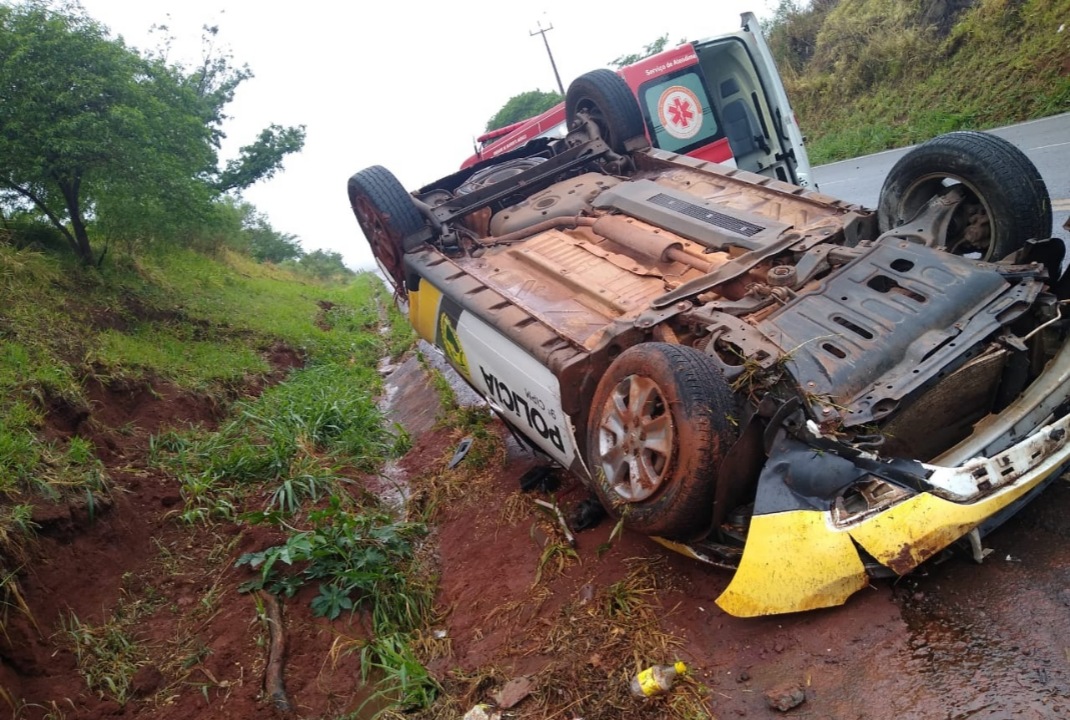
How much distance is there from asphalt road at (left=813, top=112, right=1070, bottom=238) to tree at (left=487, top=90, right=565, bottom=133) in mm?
21555

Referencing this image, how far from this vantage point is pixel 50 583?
4.22m

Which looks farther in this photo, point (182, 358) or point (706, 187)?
point (182, 358)

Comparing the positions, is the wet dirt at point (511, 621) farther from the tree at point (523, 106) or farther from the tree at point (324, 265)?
the tree at point (523, 106)

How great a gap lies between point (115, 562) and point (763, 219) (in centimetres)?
423

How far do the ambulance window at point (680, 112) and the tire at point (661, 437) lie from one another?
4832 millimetres

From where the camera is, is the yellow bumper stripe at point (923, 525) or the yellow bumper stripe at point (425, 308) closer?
the yellow bumper stripe at point (923, 525)

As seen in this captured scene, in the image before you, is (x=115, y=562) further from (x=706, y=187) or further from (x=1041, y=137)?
(x=1041, y=137)

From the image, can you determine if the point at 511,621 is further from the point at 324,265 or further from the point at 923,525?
the point at 324,265

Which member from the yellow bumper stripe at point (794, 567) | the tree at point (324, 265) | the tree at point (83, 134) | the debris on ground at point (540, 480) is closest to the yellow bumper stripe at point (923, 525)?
the yellow bumper stripe at point (794, 567)

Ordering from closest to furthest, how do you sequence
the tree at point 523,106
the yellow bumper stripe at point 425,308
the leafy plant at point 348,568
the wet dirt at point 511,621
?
the wet dirt at point 511,621, the leafy plant at point 348,568, the yellow bumper stripe at point 425,308, the tree at point 523,106

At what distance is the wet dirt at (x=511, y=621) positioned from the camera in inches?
101

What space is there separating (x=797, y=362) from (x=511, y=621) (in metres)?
1.73

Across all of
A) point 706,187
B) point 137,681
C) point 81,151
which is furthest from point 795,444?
point 81,151

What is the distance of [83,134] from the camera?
26.4 ft
